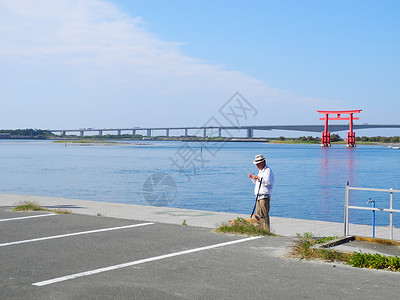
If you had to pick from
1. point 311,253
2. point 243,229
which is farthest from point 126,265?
point 243,229

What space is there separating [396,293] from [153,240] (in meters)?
4.95

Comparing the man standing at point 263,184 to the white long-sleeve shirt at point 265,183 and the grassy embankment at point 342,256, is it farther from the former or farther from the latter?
the grassy embankment at point 342,256

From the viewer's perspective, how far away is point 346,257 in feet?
26.6

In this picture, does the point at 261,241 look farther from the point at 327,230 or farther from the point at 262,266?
the point at 327,230

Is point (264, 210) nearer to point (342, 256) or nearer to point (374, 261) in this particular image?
point (342, 256)

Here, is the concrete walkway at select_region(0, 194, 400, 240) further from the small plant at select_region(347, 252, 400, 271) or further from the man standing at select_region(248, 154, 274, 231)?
the small plant at select_region(347, 252, 400, 271)

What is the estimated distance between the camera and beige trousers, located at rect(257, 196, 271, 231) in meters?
10.5

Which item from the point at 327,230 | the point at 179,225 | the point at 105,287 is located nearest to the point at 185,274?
the point at 105,287

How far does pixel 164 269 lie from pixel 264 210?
3740 mm

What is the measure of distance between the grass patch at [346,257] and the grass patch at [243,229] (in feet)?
4.06

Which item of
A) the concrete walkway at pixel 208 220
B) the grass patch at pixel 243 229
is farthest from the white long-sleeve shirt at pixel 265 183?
the concrete walkway at pixel 208 220

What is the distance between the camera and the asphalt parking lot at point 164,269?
6.29 metres

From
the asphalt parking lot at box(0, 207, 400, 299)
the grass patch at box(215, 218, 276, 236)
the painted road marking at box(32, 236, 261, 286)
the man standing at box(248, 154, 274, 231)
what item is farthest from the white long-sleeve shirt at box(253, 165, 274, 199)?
the painted road marking at box(32, 236, 261, 286)

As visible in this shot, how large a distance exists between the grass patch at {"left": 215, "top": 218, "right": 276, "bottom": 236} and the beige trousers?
213mm
